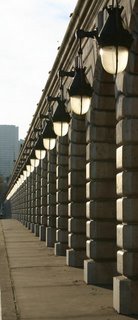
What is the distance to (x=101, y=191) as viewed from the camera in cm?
1252

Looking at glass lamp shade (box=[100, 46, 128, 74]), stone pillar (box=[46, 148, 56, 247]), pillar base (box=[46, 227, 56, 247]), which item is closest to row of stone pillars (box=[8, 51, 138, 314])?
glass lamp shade (box=[100, 46, 128, 74])

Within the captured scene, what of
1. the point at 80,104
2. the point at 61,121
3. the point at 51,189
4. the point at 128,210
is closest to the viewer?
the point at 128,210

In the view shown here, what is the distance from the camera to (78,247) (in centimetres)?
1552

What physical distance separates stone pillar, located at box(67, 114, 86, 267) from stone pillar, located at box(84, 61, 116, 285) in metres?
2.69

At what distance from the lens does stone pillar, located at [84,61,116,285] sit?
41.0 feet

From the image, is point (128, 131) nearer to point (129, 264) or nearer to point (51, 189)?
point (129, 264)

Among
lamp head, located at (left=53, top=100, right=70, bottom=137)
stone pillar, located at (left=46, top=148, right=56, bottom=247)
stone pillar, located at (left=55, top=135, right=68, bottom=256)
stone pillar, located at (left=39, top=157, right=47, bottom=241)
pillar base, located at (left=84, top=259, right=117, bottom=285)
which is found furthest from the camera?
stone pillar, located at (left=39, top=157, right=47, bottom=241)

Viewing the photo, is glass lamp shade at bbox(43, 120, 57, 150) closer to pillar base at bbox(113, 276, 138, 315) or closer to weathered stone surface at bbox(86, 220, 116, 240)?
weathered stone surface at bbox(86, 220, 116, 240)

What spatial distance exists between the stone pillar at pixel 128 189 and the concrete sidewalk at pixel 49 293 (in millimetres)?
503

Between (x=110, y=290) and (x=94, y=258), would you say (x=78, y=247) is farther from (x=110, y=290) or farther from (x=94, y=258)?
(x=110, y=290)

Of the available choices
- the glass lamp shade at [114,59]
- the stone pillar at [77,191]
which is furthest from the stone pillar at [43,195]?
the glass lamp shade at [114,59]

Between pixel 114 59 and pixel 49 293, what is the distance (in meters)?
5.41

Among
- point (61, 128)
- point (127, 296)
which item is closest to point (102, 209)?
point (61, 128)

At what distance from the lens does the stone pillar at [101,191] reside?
12492 millimetres
